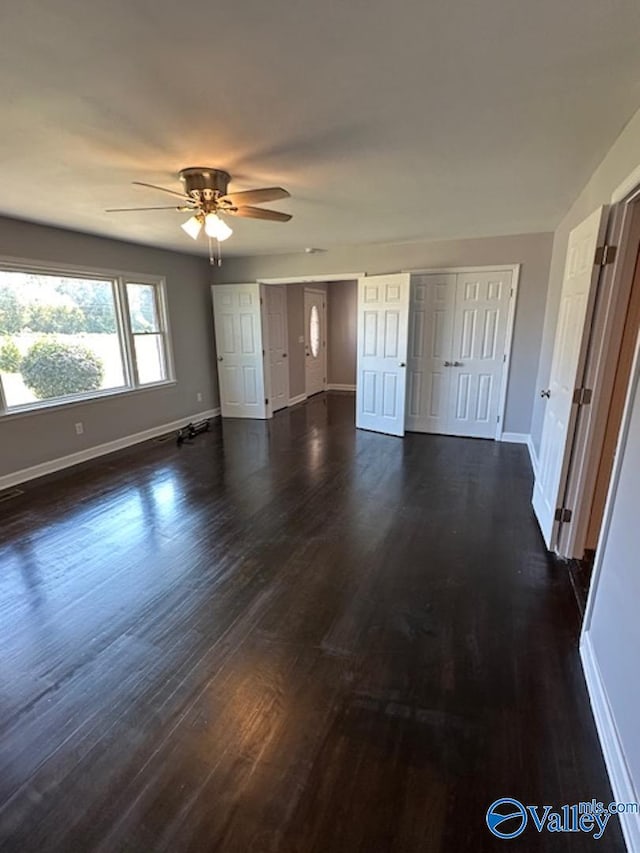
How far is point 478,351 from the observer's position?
5117 millimetres

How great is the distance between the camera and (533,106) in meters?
1.82

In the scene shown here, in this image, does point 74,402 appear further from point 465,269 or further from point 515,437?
point 515,437

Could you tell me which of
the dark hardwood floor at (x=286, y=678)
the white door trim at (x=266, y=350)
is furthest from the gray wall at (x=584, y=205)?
the white door trim at (x=266, y=350)

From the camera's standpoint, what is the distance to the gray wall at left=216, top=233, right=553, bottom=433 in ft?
15.4

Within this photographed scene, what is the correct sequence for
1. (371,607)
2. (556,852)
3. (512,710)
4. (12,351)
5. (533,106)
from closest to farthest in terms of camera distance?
Answer: (556,852), (512,710), (533,106), (371,607), (12,351)

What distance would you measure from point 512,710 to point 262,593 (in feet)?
4.42

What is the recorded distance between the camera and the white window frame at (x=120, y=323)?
3.97 meters

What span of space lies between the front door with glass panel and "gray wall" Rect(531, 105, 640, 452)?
171 inches

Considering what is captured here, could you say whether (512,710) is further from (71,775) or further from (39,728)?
(39,728)

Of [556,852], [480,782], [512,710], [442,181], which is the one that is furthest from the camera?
[442,181]

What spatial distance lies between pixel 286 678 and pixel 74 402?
393 cm

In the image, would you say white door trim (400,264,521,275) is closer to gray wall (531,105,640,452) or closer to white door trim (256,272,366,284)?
gray wall (531,105,640,452)

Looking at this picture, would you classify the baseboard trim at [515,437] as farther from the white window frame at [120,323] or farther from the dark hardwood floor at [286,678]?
the white window frame at [120,323]

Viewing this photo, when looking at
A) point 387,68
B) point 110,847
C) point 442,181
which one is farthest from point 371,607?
point 442,181
